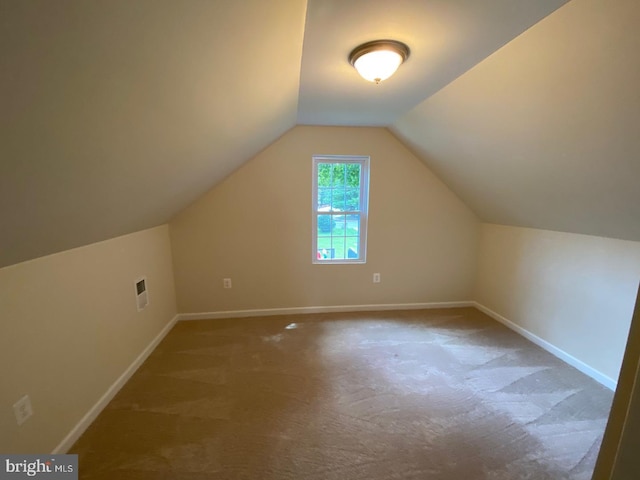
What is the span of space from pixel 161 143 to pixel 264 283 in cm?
219

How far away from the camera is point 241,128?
2.07 meters

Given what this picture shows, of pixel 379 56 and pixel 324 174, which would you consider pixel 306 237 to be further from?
pixel 379 56

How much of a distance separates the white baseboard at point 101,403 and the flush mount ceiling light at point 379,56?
8.68 ft

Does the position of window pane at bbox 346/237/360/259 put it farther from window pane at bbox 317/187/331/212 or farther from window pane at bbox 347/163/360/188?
window pane at bbox 347/163/360/188

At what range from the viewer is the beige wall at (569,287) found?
7.03ft

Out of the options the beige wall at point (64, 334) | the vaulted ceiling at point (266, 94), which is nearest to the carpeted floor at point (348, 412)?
the beige wall at point (64, 334)

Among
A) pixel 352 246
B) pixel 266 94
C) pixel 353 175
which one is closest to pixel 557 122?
pixel 266 94

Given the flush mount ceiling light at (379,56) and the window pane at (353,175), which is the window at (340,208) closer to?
the window pane at (353,175)

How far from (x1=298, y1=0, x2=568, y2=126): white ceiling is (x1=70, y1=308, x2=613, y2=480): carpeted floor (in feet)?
7.21

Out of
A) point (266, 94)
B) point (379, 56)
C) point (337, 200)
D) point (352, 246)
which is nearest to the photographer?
point (379, 56)

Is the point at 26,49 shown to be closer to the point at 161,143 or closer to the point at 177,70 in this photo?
the point at 177,70

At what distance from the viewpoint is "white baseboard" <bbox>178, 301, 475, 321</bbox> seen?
3.38m

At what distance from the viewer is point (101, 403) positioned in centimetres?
191
